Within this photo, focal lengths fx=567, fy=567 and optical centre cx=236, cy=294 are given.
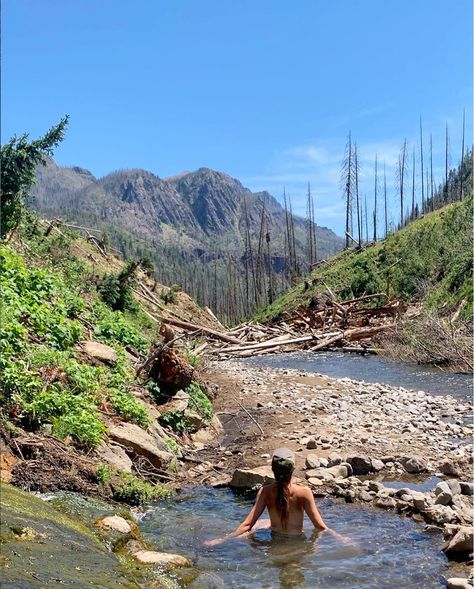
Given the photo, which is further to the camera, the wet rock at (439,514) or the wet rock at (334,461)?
the wet rock at (334,461)

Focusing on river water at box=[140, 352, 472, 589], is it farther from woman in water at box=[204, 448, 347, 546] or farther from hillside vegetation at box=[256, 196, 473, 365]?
hillside vegetation at box=[256, 196, 473, 365]

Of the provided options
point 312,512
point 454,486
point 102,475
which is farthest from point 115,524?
point 454,486

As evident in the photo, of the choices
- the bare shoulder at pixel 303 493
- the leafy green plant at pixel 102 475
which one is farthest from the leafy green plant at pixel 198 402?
the bare shoulder at pixel 303 493

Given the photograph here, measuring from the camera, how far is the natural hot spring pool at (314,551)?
14.8 ft

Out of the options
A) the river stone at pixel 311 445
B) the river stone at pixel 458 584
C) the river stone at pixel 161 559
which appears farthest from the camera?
the river stone at pixel 311 445

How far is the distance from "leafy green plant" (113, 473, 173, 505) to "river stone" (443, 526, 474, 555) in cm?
324

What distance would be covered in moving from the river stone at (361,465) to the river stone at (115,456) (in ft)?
9.33

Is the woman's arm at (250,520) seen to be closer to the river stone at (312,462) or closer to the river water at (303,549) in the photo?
the river water at (303,549)

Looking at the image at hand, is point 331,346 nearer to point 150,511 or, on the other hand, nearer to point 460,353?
point 460,353

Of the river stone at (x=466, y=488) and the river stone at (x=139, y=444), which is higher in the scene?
the river stone at (x=139, y=444)

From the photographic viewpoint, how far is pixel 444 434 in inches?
352

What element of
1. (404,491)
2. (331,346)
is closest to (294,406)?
(404,491)

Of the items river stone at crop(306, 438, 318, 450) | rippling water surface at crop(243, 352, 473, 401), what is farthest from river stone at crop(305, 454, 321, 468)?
rippling water surface at crop(243, 352, 473, 401)

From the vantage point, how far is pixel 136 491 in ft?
20.7
